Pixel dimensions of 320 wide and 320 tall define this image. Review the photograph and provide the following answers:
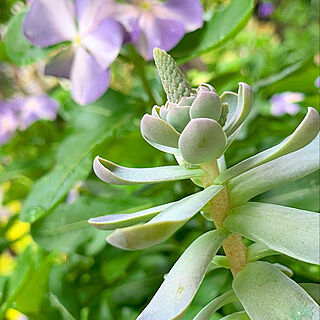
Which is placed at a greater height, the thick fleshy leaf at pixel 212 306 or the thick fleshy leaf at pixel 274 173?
the thick fleshy leaf at pixel 274 173

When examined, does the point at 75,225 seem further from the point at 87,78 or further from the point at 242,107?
the point at 242,107

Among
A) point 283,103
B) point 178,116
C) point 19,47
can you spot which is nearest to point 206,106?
point 178,116

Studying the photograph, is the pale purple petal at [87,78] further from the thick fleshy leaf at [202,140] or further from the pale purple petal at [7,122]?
the pale purple petal at [7,122]

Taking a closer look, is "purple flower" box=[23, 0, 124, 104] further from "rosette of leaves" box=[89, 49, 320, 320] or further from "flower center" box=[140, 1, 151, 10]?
"rosette of leaves" box=[89, 49, 320, 320]

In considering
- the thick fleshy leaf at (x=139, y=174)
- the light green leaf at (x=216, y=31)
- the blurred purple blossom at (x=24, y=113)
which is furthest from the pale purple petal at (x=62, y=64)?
the blurred purple blossom at (x=24, y=113)

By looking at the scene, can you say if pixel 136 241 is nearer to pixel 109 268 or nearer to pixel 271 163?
pixel 271 163

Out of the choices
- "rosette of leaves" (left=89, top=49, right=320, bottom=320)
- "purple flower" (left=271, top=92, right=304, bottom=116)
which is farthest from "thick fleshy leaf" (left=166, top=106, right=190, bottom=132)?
"purple flower" (left=271, top=92, right=304, bottom=116)
